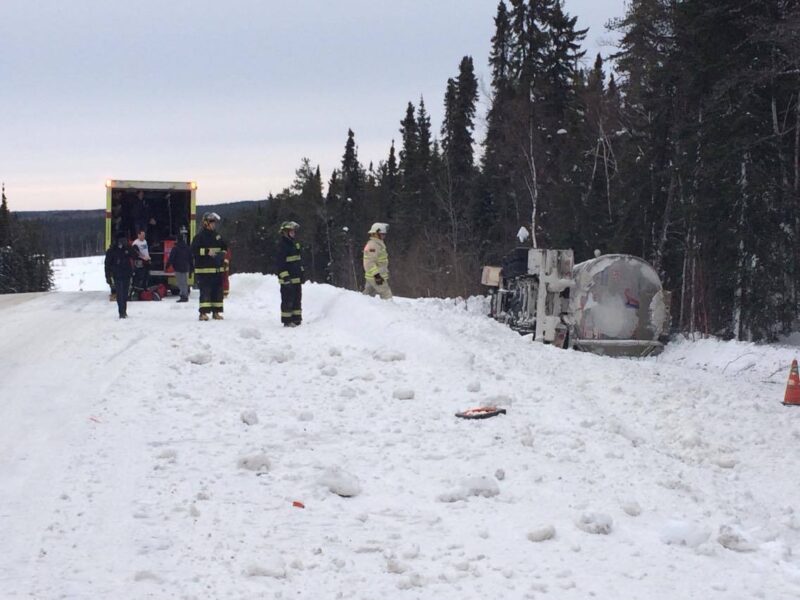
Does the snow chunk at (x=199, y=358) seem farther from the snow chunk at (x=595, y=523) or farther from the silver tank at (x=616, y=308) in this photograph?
the silver tank at (x=616, y=308)

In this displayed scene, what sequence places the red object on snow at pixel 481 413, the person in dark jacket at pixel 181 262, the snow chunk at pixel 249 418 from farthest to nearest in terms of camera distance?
1. the person in dark jacket at pixel 181 262
2. the red object on snow at pixel 481 413
3. the snow chunk at pixel 249 418

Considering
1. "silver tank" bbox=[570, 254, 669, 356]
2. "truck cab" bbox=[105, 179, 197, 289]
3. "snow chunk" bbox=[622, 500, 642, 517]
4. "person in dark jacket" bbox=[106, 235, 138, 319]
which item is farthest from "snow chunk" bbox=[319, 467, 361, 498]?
"truck cab" bbox=[105, 179, 197, 289]

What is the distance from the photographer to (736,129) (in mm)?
19250

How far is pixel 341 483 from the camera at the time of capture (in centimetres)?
591

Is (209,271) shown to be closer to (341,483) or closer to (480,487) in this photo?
(341,483)

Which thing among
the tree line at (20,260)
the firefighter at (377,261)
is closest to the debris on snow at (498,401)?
the firefighter at (377,261)

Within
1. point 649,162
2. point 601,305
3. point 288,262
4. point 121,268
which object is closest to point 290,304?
point 288,262

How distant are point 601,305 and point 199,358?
27.2 ft

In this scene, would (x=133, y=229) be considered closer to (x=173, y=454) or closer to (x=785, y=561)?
(x=173, y=454)

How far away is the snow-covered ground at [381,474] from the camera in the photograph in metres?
4.64

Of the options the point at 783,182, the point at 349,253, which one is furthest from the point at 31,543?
the point at 349,253

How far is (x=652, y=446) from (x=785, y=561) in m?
2.55

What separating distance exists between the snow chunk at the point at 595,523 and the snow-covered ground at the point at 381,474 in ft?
0.03

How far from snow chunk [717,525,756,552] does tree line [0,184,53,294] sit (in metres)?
70.7
